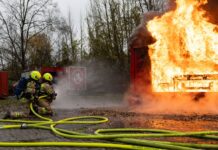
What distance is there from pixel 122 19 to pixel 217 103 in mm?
23897

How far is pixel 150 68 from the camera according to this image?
14141 millimetres

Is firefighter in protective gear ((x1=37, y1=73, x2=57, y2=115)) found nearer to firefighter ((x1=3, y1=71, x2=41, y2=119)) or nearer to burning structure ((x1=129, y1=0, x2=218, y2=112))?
firefighter ((x1=3, y1=71, x2=41, y2=119))

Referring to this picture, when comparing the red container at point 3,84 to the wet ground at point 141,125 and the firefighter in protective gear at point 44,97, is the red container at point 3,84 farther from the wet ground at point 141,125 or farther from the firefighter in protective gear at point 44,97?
the wet ground at point 141,125

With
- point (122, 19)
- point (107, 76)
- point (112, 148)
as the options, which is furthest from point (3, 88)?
point (112, 148)

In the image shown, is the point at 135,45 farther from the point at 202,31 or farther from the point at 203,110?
the point at 203,110

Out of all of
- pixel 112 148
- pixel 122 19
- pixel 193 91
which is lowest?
pixel 112 148

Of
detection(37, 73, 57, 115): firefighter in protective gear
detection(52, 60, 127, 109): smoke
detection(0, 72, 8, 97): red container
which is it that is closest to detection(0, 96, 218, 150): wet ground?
detection(37, 73, 57, 115): firefighter in protective gear

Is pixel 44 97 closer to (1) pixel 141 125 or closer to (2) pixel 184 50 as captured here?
(1) pixel 141 125

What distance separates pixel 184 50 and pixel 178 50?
0.70 feet

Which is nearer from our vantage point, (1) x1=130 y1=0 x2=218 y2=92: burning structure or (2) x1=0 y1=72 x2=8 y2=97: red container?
(1) x1=130 y1=0 x2=218 y2=92: burning structure

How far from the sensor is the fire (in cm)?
1295

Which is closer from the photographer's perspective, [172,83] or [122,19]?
[172,83]

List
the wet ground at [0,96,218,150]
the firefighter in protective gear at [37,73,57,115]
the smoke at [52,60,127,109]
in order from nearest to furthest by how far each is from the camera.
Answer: the wet ground at [0,96,218,150]
the firefighter in protective gear at [37,73,57,115]
the smoke at [52,60,127,109]

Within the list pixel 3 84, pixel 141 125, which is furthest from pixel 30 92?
pixel 3 84
